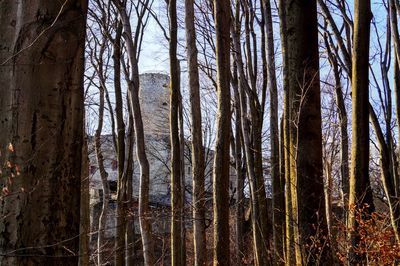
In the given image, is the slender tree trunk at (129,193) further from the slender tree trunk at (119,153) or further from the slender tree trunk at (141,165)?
the slender tree trunk at (141,165)

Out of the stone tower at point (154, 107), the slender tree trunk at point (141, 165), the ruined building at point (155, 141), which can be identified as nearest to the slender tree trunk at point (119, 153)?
the slender tree trunk at point (141, 165)

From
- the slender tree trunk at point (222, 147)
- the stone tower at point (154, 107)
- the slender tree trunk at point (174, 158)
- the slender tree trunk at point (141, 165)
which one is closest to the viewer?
the slender tree trunk at point (222, 147)

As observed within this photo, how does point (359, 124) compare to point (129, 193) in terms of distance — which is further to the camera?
point (129, 193)

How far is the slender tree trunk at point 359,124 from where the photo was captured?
602cm

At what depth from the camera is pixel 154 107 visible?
93.7 ft

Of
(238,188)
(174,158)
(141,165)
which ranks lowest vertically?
(238,188)

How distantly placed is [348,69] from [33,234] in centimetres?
1027

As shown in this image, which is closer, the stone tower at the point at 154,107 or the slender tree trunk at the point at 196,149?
the slender tree trunk at the point at 196,149

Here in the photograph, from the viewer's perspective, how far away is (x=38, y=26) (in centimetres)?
234

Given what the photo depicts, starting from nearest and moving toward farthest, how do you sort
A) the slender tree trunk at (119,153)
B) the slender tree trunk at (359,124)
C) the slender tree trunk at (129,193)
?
the slender tree trunk at (359,124)
the slender tree trunk at (119,153)
the slender tree trunk at (129,193)

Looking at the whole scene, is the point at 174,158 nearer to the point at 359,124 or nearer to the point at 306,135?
the point at 359,124

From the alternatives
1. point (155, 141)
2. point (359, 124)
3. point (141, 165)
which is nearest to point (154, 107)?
point (155, 141)

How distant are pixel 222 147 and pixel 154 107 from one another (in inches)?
855

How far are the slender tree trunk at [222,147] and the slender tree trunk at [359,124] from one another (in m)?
1.80
